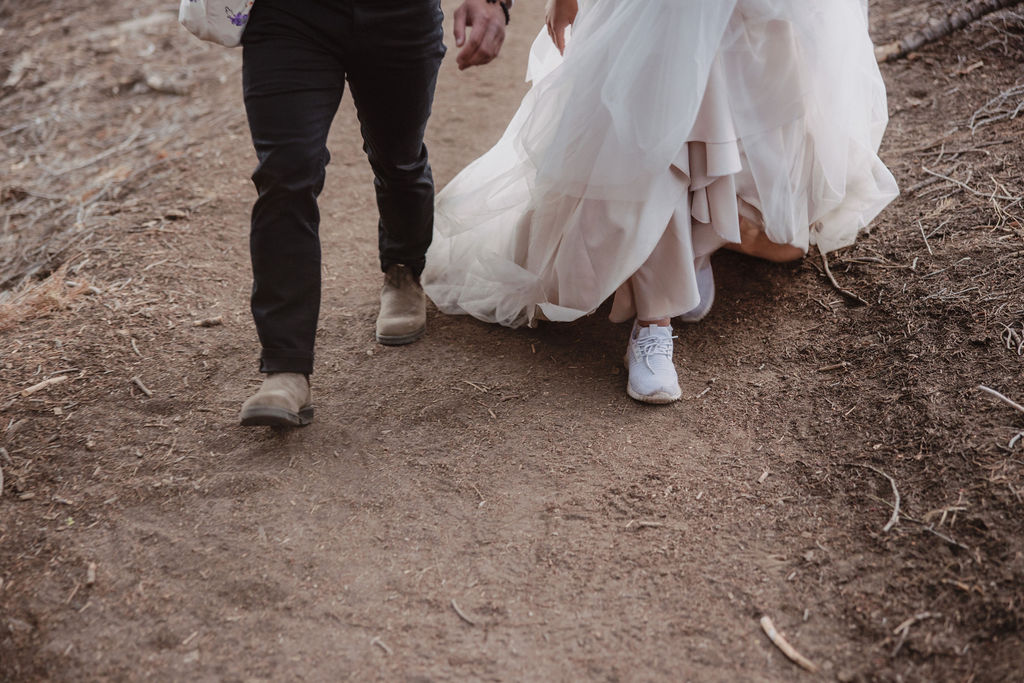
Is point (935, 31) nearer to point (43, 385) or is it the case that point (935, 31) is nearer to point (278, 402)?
point (278, 402)

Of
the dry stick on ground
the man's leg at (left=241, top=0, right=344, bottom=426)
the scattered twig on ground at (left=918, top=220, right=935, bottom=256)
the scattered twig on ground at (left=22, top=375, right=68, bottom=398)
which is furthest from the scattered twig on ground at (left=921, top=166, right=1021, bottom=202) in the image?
the scattered twig on ground at (left=22, top=375, right=68, bottom=398)

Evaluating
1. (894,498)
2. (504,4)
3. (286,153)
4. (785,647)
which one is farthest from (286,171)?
(894,498)

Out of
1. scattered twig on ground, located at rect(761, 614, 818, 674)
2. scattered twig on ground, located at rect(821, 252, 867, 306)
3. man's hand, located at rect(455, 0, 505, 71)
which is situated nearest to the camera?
scattered twig on ground, located at rect(761, 614, 818, 674)

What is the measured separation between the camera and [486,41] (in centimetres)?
213

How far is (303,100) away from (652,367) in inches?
46.5

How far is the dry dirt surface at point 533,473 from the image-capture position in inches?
68.6

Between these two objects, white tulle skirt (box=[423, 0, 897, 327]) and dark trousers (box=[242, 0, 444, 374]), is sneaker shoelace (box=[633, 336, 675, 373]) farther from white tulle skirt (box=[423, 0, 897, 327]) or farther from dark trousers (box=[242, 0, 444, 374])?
dark trousers (box=[242, 0, 444, 374])

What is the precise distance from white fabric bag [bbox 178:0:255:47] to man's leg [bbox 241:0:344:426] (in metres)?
0.03

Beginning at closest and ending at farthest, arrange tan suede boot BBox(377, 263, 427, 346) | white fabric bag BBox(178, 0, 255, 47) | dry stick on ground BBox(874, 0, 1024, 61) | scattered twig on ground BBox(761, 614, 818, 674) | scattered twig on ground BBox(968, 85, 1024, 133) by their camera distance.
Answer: scattered twig on ground BBox(761, 614, 818, 674), white fabric bag BBox(178, 0, 255, 47), tan suede boot BBox(377, 263, 427, 346), scattered twig on ground BBox(968, 85, 1024, 133), dry stick on ground BBox(874, 0, 1024, 61)

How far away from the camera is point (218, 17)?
6.58 feet

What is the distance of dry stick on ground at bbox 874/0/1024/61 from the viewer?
396cm

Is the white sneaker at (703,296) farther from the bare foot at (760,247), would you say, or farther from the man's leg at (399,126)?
the man's leg at (399,126)

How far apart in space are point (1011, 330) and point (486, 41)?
1.56 metres

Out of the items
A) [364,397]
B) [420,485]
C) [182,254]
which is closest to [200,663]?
[420,485]
